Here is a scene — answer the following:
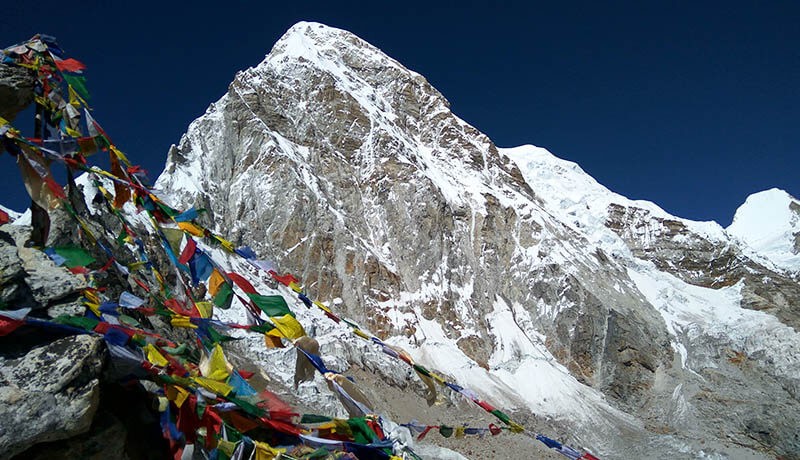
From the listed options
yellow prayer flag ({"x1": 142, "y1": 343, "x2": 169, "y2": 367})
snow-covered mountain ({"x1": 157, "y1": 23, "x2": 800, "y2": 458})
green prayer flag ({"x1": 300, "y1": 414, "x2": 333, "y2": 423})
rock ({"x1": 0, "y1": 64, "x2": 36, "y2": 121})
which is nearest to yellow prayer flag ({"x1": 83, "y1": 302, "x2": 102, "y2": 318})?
yellow prayer flag ({"x1": 142, "y1": 343, "x2": 169, "y2": 367})

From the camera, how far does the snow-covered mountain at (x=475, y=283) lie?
52.6 m

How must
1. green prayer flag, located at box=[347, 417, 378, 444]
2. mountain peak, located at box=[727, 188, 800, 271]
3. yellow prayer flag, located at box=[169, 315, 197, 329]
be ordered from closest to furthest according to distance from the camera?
green prayer flag, located at box=[347, 417, 378, 444]
yellow prayer flag, located at box=[169, 315, 197, 329]
mountain peak, located at box=[727, 188, 800, 271]

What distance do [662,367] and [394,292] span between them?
3718 cm

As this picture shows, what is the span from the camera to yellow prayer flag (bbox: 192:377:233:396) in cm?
350

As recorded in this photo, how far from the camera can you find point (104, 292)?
466 centimetres

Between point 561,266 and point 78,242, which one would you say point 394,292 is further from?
point 78,242

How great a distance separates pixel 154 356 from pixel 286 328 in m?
1.07

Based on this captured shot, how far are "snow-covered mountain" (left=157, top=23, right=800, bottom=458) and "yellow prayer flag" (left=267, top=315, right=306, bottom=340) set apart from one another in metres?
40.0

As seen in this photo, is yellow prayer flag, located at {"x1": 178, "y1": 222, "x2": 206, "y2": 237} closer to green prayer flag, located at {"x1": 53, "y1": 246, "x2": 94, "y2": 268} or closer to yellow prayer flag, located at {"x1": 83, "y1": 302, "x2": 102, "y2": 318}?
green prayer flag, located at {"x1": 53, "y1": 246, "x2": 94, "y2": 268}

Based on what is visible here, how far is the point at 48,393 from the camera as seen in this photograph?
2.88m

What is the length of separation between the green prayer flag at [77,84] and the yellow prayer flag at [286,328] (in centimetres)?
430

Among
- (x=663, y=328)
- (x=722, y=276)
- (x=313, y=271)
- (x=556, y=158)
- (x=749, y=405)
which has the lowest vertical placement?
(x=313, y=271)

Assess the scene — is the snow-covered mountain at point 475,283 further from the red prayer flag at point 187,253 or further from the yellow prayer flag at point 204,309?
the red prayer flag at point 187,253

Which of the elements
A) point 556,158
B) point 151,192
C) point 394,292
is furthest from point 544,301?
point 556,158
